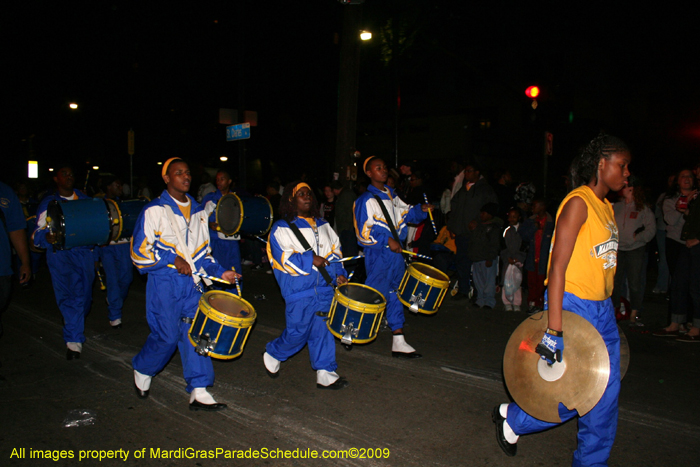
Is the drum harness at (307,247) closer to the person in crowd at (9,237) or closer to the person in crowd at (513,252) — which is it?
the person in crowd at (9,237)

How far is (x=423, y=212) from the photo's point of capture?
6.26 meters

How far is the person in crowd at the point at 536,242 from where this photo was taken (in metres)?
7.94

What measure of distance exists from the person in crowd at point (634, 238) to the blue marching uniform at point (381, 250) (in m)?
3.61

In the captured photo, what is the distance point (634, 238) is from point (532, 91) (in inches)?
139

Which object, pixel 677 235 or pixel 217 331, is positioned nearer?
pixel 217 331

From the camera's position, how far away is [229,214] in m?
8.28

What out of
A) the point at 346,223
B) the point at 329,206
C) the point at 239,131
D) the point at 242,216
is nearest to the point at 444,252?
the point at 346,223

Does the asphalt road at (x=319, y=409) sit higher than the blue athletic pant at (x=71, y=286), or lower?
lower

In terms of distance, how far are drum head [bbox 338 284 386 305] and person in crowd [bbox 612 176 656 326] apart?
4258mm

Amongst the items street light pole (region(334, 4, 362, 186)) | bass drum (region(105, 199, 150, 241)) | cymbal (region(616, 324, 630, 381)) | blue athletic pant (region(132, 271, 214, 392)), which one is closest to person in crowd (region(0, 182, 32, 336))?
bass drum (region(105, 199, 150, 241))

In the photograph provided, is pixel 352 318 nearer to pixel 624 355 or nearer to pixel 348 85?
pixel 624 355

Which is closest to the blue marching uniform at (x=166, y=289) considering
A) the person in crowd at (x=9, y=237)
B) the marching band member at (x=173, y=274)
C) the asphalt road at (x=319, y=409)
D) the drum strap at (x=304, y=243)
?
the marching band member at (x=173, y=274)

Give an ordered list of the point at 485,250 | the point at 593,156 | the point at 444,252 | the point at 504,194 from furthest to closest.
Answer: the point at 504,194 → the point at 444,252 → the point at 485,250 → the point at 593,156

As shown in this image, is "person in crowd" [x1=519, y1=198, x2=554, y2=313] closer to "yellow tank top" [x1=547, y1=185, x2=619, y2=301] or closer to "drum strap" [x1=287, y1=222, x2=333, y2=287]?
"drum strap" [x1=287, y1=222, x2=333, y2=287]
